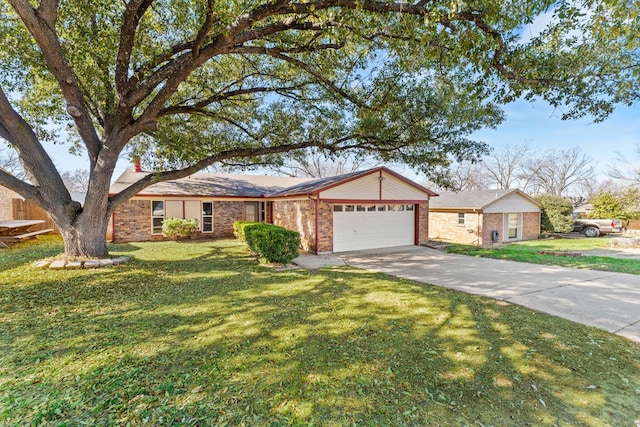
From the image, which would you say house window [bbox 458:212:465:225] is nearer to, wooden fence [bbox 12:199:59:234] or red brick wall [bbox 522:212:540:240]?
red brick wall [bbox 522:212:540:240]

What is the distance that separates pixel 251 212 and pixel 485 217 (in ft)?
43.9

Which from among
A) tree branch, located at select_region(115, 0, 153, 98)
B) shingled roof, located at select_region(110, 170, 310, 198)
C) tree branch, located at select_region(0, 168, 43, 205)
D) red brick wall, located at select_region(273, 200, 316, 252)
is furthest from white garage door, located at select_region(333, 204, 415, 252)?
tree branch, located at select_region(0, 168, 43, 205)

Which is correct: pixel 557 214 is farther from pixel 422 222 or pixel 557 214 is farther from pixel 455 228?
pixel 422 222

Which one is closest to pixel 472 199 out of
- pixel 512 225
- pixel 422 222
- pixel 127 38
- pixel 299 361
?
pixel 512 225

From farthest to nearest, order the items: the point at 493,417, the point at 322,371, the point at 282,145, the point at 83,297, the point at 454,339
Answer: the point at 282,145 < the point at 83,297 < the point at 454,339 < the point at 322,371 < the point at 493,417

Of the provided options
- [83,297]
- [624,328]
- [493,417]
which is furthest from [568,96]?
[83,297]

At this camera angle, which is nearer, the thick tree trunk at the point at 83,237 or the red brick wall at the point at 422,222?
the thick tree trunk at the point at 83,237

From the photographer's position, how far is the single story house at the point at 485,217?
17125 mm

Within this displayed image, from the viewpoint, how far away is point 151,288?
20.8 feet

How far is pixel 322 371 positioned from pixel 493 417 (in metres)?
1.57

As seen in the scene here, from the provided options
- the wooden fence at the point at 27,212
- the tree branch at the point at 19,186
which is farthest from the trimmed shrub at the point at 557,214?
the wooden fence at the point at 27,212

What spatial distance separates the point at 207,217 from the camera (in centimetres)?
1628

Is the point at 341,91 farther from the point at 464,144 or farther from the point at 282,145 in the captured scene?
the point at 464,144

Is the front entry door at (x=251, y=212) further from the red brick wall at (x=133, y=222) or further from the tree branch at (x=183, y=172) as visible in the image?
the tree branch at (x=183, y=172)
